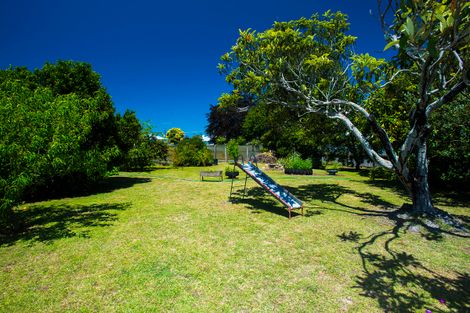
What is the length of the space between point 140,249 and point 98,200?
6.56 metres

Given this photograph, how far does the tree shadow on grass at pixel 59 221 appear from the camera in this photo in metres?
6.75

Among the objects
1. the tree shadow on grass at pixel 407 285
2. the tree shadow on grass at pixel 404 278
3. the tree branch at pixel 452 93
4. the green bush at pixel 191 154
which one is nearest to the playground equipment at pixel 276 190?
the tree shadow on grass at pixel 404 278

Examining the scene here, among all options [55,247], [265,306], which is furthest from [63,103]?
[265,306]

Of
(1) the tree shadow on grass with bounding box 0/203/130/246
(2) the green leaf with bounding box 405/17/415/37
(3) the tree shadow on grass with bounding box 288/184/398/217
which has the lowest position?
(1) the tree shadow on grass with bounding box 0/203/130/246

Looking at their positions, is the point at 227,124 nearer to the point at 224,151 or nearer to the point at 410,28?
the point at 224,151

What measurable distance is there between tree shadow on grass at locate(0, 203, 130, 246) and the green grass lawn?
0.05 meters

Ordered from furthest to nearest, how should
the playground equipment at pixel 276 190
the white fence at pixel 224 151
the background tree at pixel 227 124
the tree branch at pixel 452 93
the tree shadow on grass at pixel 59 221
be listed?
the background tree at pixel 227 124
the white fence at pixel 224 151
the playground equipment at pixel 276 190
the tree shadow on grass at pixel 59 221
the tree branch at pixel 452 93

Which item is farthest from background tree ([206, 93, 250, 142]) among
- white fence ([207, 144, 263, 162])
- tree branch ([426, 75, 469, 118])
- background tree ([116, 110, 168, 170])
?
tree branch ([426, 75, 469, 118])

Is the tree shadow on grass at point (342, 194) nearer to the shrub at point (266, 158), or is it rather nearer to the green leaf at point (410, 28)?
the green leaf at point (410, 28)

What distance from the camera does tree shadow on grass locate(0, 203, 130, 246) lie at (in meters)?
6.75

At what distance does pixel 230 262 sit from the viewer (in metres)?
5.27

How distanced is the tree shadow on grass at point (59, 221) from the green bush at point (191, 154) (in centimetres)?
1780

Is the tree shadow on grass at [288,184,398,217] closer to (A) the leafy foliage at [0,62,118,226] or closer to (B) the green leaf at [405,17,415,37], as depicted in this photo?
(B) the green leaf at [405,17,415,37]

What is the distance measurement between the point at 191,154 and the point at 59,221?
20171 millimetres
